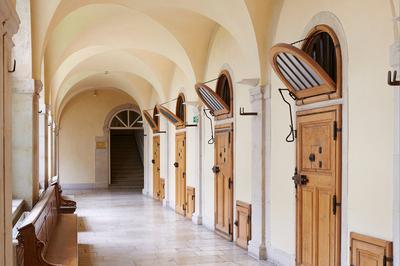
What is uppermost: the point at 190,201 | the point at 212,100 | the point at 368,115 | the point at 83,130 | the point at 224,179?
the point at 212,100

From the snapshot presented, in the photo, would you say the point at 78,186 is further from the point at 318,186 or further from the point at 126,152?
the point at 318,186

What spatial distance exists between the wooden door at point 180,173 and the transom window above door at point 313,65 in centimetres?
618

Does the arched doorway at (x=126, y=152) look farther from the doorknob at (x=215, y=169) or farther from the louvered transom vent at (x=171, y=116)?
the doorknob at (x=215, y=169)

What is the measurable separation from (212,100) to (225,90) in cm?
46

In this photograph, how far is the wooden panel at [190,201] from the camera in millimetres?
10761

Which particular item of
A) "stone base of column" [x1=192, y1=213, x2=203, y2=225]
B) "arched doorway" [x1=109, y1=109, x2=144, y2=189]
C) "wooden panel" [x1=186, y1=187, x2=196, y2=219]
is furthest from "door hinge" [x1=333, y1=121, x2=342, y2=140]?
"arched doorway" [x1=109, y1=109, x2=144, y2=189]

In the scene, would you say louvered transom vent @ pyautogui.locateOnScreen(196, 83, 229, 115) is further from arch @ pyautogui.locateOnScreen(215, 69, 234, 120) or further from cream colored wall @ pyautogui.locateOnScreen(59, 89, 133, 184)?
cream colored wall @ pyautogui.locateOnScreen(59, 89, 133, 184)

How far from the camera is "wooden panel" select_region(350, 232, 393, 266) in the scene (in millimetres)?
4230

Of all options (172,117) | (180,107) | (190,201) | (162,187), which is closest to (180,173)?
(190,201)

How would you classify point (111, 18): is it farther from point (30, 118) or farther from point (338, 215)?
point (338, 215)

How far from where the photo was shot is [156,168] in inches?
618

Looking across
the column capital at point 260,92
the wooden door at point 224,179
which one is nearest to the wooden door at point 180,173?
the wooden door at point 224,179

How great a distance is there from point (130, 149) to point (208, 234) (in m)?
16.0

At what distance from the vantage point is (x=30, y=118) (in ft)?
22.1
